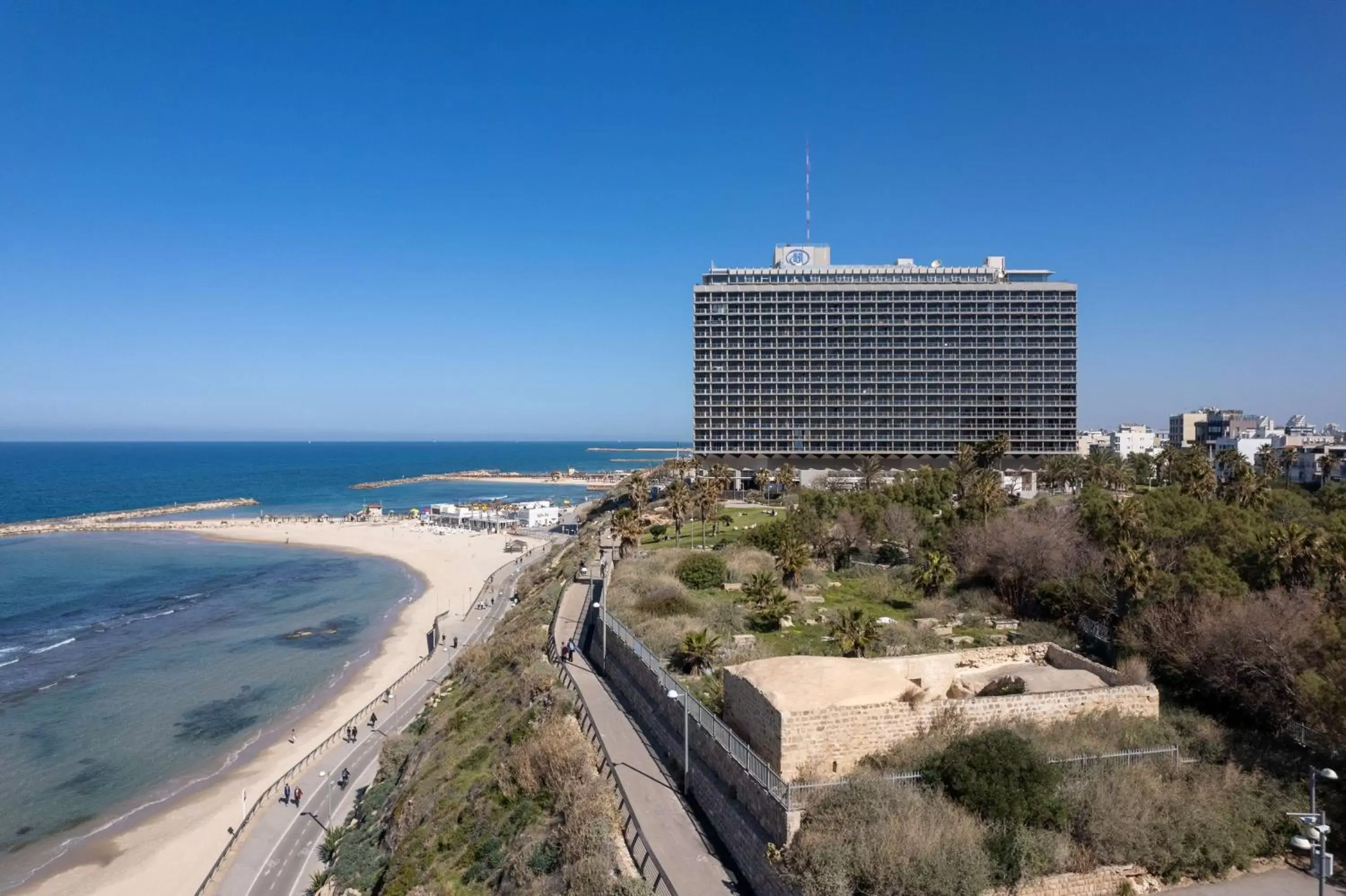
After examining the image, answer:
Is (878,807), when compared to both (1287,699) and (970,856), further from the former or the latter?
(1287,699)

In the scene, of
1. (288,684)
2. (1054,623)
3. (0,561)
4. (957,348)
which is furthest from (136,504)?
(1054,623)

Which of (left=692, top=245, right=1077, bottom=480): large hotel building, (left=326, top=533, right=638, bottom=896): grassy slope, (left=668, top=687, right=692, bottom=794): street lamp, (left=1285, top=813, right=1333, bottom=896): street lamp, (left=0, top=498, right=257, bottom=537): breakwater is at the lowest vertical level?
(left=0, top=498, right=257, bottom=537): breakwater

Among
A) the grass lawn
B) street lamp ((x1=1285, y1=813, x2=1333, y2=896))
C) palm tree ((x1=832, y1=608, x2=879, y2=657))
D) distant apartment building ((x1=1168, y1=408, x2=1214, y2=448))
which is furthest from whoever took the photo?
distant apartment building ((x1=1168, y1=408, x2=1214, y2=448))

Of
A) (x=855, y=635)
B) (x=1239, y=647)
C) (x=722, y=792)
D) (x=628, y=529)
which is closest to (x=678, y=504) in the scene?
(x=628, y=529)

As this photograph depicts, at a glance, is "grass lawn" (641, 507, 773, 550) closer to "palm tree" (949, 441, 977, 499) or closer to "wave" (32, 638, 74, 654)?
"palm tree" (949, 441, 977, 499)

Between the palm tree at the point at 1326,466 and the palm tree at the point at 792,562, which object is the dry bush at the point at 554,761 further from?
the palm tree at the point at 1326,466

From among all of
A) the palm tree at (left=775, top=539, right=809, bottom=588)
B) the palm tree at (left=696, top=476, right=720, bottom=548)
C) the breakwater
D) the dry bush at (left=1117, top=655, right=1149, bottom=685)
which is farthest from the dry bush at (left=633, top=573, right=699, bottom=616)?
the breakwater

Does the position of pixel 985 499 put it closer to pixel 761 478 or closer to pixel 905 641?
pixel 905 641
